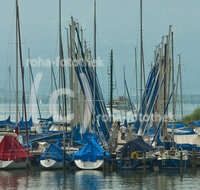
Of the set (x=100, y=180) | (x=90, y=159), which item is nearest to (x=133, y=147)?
(x=90, y=159)

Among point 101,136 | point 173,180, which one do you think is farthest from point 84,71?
point 173,180

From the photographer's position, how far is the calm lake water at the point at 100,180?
1603 inches

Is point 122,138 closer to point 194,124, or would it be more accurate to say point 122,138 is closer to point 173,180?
point 173,180

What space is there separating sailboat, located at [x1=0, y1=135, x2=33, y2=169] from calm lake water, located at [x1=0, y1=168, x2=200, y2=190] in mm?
887

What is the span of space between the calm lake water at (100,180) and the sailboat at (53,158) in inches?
27.1

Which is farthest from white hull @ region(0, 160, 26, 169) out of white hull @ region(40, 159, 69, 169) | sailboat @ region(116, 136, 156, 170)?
sailboat @ region(116, 136, 156, 170)

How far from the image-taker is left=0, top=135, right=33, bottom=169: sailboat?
157ft

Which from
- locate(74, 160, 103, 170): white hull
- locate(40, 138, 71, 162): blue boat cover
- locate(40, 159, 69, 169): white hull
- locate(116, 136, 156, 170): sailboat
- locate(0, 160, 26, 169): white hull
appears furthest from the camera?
locate(0, 160, 26, 169): white hull

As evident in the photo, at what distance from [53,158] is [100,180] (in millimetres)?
6105

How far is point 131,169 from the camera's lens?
47219 mm

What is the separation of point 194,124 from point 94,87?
3023 centimetres

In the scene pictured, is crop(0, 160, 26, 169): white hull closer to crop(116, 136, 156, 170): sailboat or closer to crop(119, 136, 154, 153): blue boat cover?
crop(116, 136, 156, 170): sailboat

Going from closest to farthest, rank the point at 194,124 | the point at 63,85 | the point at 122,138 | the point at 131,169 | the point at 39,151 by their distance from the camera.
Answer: the point at 131,169
the point at 39,151
the point at 63,85
the point at 122,138
the point at 194,124

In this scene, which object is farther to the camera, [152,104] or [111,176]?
[152,104]
